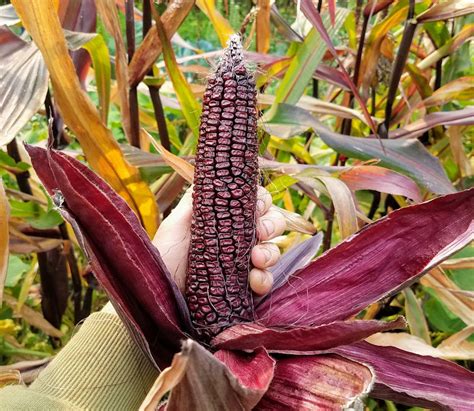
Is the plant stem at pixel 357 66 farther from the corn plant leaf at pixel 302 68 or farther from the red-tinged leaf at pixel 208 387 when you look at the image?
the red-tinged leaf at pixel 208 387

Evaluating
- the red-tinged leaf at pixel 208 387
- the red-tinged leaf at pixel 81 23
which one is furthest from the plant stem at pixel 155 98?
the red-tinged leaf at pixel 208 387

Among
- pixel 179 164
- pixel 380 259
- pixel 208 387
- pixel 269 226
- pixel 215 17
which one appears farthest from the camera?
pixel 215 17

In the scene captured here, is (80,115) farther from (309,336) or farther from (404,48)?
(404,48)

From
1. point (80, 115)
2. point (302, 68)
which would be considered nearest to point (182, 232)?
point (80, 115)

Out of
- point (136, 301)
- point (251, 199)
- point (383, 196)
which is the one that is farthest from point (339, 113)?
point (136, 301)

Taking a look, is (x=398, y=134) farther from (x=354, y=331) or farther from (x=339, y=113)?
(x=354, y=331)

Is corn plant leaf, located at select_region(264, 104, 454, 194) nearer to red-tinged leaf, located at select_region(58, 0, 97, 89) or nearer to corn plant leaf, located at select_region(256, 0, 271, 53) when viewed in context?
corn plant leaf, located at select_region(256, 0, 271, 53)

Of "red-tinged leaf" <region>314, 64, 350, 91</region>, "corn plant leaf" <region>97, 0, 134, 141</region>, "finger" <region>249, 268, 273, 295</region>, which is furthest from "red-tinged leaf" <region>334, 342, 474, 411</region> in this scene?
"red-tinged leaf" <region>314, 64, 350, 91</region>
